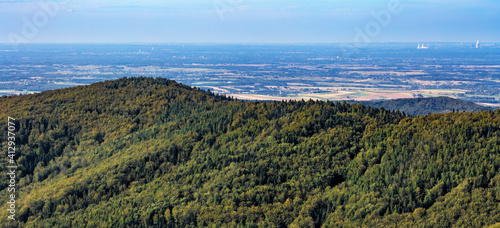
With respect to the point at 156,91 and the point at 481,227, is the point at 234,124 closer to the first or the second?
the point at 156,91

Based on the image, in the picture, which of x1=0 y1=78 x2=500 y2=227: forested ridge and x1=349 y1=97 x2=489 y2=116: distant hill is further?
x1=349 y1=97 x2=489 y2=116: distant hill

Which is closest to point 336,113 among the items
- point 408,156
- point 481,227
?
point 408,156
